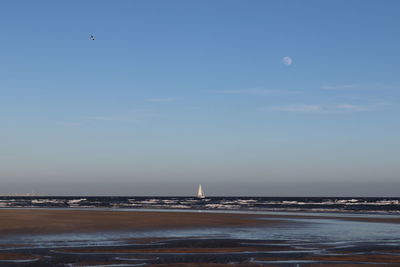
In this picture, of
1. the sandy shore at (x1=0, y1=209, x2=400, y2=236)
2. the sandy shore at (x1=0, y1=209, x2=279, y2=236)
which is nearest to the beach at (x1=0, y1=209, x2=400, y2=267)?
the sandy shore at (x1=0, y1=209, x2=279, y2=236)

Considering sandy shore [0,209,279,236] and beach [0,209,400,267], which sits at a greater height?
sandy shore [0,209,279,236]

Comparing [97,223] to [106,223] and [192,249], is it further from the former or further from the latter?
[192,249]

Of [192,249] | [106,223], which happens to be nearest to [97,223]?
[106,223]

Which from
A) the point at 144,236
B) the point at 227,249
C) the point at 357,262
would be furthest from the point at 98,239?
the point at 357,262

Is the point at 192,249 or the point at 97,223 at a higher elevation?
the point at 97,223

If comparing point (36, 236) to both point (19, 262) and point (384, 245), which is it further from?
point (384, 245)

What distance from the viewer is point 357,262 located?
21.2 metres

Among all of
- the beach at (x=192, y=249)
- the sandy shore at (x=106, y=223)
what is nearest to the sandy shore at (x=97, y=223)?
the sandy shore at (x=106, y=223)

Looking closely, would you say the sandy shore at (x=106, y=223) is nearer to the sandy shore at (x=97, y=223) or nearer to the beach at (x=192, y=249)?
the sandy shore at (x=97, y=223)

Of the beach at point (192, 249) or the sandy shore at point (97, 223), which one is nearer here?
the beach at point (192, 249)

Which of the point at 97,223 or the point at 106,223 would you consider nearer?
the point at 97,223

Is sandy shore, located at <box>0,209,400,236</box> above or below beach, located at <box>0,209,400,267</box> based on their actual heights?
above

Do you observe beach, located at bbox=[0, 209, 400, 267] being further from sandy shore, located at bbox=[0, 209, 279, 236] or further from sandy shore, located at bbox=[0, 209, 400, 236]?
sandy shore, located at bbox=[0, 209, 400, 236]

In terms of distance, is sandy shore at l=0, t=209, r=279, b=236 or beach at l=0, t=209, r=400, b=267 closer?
beach at l=0, t=209, r=400, b=267
